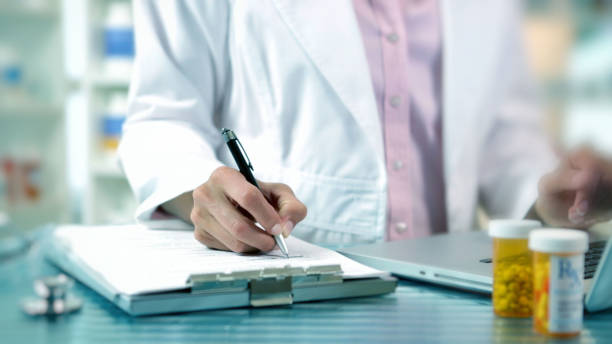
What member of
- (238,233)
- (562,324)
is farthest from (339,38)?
(562,324)

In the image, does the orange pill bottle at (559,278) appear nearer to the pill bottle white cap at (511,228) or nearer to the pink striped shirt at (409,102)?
the pill bottle white cap at (511,228)

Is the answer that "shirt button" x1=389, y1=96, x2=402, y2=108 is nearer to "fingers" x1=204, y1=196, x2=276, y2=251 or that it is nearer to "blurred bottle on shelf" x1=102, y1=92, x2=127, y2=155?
"fingers" x1=204, y1=196, x2=276, y2=251

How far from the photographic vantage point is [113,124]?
2133mm

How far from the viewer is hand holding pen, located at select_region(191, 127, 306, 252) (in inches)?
22.4

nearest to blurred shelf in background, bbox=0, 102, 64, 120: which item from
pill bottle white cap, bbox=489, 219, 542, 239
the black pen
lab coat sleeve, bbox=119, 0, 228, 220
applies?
lab coat sleeve, bbox=119, 0, 228, 220

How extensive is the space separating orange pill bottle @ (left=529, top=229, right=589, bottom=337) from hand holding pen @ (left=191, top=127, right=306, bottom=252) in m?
0.22

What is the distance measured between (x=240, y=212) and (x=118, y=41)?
5.46 ft

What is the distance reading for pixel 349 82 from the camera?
0.86 metres

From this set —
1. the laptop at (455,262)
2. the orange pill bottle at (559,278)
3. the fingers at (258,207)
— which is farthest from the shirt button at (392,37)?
the orange pill bottle at (559,278)

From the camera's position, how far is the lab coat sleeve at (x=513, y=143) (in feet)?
3.27

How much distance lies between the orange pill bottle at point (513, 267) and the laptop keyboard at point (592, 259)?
0.08m

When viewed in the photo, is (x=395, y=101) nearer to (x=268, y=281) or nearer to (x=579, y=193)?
(x=579, y=193)

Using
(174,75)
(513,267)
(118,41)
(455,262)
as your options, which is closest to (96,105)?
(118,41)

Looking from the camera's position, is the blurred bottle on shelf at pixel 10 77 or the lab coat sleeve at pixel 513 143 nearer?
the lab coat sleeve at pixel 513 143
